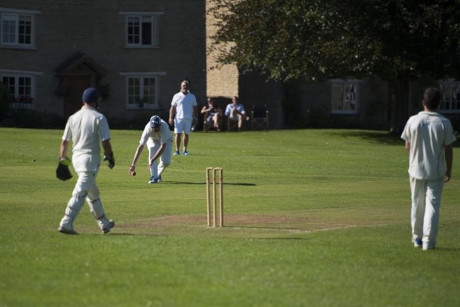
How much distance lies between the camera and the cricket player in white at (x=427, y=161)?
14219mm

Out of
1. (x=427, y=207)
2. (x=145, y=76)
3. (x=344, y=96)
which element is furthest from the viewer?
(x=344, y=96)

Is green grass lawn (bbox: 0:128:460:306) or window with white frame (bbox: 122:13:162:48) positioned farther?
window with white frame (bbox: 122:13:162:48)

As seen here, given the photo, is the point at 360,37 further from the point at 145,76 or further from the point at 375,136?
the point at 145,76

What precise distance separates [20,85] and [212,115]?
33.0 ft

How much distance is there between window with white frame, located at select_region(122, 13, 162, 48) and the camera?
59.1 metres

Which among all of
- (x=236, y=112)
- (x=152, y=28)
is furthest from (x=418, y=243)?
(x=152, y=28)

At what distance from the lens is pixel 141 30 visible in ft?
194

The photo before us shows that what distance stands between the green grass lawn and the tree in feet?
49.6

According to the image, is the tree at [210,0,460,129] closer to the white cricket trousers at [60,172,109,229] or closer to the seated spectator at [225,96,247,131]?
the seated spectator at [225,96,247,131]

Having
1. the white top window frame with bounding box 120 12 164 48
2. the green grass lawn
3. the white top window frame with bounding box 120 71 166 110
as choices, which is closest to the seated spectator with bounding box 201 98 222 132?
the white top window frame with bounding box 120 71 166 110

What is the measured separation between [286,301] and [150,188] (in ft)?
45.3

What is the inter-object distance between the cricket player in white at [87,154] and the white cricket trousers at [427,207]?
12.9ft

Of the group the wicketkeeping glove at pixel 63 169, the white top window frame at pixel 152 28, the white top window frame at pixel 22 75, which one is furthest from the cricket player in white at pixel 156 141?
the white top window frame at pixel 152 28

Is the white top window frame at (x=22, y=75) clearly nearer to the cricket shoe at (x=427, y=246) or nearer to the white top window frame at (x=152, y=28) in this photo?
the white top window frame at (x=152, y=28)
